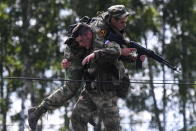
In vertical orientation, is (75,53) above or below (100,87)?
above

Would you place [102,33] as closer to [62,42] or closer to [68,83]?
[68,83]

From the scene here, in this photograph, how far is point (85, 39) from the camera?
23.6ft

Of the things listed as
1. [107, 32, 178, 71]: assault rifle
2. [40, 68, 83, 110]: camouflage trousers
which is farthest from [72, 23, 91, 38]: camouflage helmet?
[40, 68, 83, 110]: camouflage trousers

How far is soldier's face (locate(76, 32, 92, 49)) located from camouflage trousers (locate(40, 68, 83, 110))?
Answer: 42 centimetres

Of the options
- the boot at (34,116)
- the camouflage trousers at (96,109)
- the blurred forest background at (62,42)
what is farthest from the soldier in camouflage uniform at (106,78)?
the blurred forest background at (62,42)

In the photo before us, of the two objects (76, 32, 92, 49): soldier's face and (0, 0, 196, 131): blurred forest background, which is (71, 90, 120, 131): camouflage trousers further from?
(0, 0, 196, 131): blurred forest background

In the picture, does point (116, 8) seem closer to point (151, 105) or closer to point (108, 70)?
point (108, 70)

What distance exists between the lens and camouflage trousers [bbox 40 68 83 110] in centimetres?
751

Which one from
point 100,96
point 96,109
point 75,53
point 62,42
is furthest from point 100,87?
point 62,42

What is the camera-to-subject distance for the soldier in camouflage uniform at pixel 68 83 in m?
7.50

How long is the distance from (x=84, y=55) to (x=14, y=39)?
67.7 ft

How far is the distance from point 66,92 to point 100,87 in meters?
0.45

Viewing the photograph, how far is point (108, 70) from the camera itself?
7340 mm

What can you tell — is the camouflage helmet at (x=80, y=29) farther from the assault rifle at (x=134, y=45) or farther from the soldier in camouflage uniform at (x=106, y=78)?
the assault rifle at (x=134, y=45)
